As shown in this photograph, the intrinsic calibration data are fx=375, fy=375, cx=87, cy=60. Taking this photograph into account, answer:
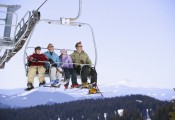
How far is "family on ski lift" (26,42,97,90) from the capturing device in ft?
30.4

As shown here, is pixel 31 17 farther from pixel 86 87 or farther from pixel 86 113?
pixel 86 113

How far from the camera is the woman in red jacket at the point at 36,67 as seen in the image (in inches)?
364

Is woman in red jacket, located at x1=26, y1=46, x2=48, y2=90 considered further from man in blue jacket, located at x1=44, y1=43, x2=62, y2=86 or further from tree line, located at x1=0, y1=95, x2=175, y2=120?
tree line, located at x1=0, y1=95, x2=175, y2=120

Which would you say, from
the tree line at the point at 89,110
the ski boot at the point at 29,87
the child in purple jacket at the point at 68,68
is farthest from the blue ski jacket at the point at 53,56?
the tree line at the point at 89,110

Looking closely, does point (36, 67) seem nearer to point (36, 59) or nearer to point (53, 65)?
point (36, 59)

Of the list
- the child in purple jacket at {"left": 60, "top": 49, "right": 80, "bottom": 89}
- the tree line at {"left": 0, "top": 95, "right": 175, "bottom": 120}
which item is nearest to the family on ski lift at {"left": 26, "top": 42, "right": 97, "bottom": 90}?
the child in purple jacket at {"left": 60, "top": 49, "right": 80, "bottom": 89}

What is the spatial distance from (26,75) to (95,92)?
1847mm

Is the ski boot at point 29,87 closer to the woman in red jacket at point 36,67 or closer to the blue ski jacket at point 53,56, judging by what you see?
the woman in red jacket at point 36,67

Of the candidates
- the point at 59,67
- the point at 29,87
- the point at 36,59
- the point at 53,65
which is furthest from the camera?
the point at 59,67

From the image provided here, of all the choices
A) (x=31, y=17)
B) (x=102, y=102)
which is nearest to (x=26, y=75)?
(x=31, y=17)

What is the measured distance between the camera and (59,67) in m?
9.76

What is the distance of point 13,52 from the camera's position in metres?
7.64

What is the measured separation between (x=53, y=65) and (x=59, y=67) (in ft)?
0.75

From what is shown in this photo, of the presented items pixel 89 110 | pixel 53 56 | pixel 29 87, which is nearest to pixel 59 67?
pixel 53 56
